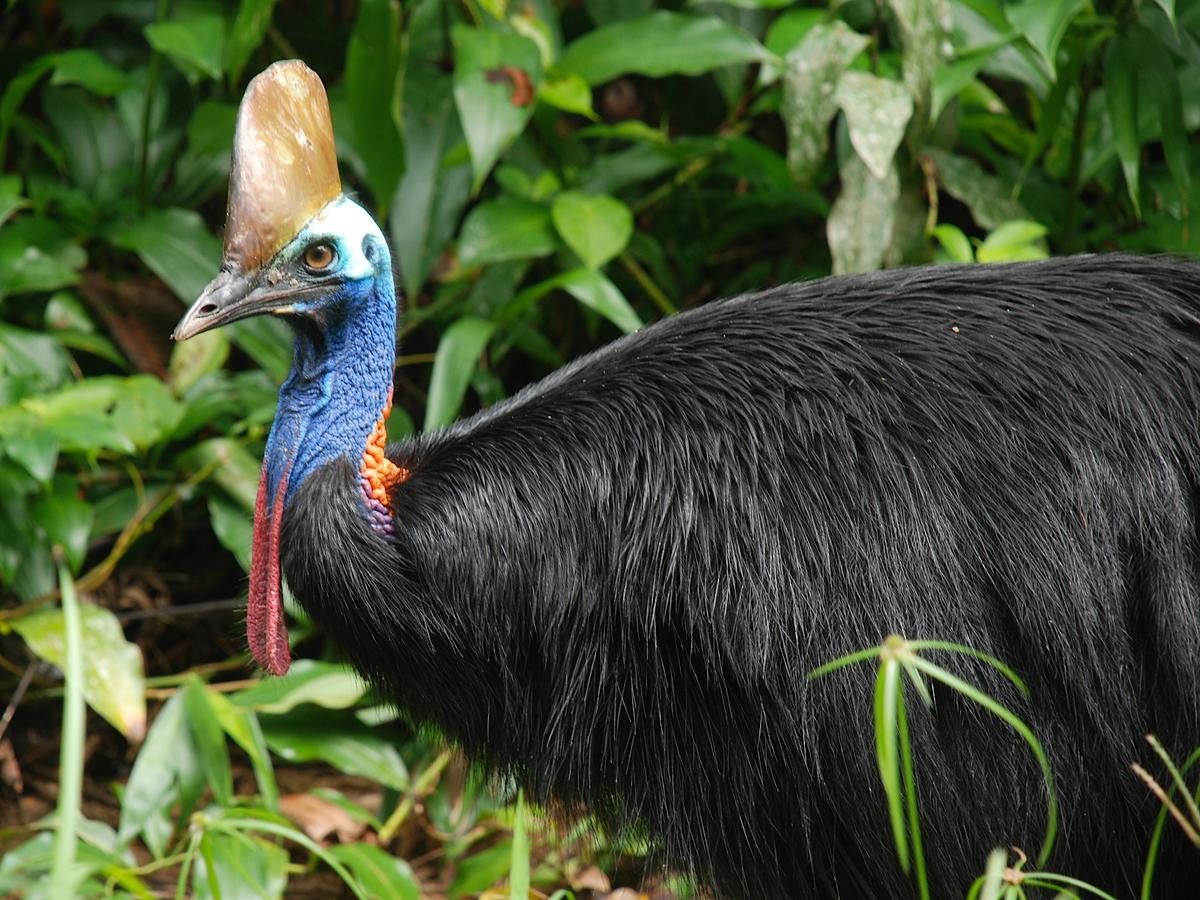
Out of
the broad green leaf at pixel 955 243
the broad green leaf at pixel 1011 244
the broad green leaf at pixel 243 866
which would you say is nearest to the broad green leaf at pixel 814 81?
the broad green leaf at pixel 955 243

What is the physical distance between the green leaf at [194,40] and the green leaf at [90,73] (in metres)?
0.24

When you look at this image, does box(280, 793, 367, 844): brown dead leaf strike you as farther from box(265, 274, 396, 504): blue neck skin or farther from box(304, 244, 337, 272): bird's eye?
box(304, 244, 337, 272): bird's eye

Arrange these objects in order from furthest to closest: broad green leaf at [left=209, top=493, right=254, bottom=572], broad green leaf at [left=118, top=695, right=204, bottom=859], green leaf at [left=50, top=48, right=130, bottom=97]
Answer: green leaf at [left=50, top=48, right=130, bottom=97]
broad green leaf at [left=209, top=493, right=254, bottom=572]
broad green leaf at [left=118, top=695, right=204, bottom=859]

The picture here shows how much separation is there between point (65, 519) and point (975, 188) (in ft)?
6.38

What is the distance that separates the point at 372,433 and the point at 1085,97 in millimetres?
1813

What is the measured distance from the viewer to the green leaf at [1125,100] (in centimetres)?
296

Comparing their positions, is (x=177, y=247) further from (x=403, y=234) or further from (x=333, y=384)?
(x=333, y=384)

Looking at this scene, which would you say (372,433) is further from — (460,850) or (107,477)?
(107,477)

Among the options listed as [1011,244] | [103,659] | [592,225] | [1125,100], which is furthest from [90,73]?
[1125,100]

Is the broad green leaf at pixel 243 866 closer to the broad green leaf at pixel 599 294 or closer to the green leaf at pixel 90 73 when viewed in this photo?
the broad green leaf at pixel 599 294

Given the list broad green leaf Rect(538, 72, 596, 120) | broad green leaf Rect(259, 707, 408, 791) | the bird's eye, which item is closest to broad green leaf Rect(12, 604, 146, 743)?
broad green leaf Rect(259, 707, 408, 791)

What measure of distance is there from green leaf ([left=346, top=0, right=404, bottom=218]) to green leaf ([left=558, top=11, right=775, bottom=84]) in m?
0.38

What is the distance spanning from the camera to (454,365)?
3229 mm

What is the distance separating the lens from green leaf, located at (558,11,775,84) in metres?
3.17
